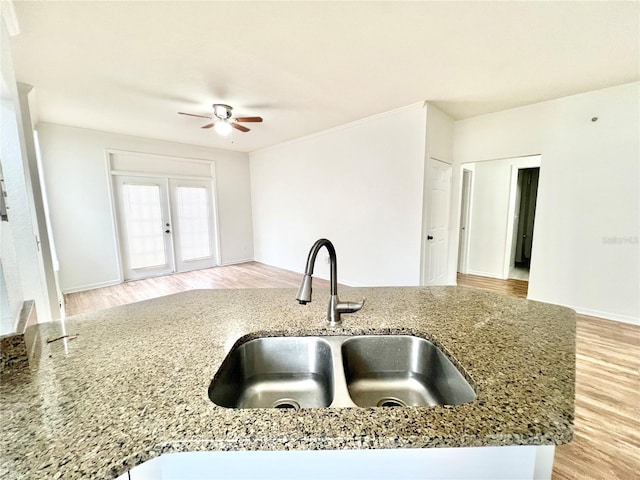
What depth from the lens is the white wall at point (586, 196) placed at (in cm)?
285

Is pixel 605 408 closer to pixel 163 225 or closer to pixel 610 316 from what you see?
pixel 610 316

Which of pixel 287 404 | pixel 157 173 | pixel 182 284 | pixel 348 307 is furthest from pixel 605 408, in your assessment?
pixel 157 173

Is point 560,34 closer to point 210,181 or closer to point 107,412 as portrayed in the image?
point 107,412

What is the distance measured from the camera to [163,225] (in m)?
5.15

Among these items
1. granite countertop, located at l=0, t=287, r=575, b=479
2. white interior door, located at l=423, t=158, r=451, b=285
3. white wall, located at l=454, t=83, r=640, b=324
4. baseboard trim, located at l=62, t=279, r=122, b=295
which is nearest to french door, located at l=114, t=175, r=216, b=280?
baseboard trim, located at l=62, t=279, r=122, b=295

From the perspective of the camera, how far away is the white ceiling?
1.76m

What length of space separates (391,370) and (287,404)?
43 cm

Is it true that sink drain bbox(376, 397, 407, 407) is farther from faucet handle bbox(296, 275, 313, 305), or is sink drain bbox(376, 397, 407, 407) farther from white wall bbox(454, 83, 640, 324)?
white wall bbox(454, 83, 640, 324)

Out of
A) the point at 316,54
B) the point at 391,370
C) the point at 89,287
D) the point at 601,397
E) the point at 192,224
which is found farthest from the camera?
the point at 192,224

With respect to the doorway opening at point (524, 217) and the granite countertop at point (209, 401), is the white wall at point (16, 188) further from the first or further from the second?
the doorway opening at point (524, 217)

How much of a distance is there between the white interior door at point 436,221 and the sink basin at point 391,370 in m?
2.78

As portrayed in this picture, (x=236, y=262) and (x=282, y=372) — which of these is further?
(x=236, y=262)

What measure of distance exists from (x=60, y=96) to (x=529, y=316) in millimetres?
4771

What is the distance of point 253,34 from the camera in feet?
6.52
